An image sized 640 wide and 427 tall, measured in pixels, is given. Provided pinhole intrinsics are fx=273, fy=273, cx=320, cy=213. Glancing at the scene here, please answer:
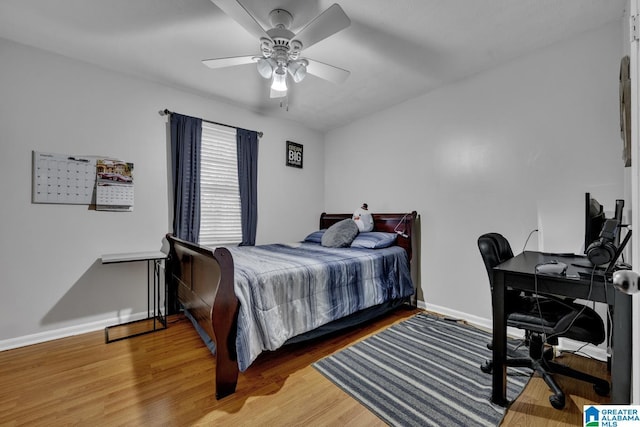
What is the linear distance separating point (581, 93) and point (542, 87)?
0.28 meters

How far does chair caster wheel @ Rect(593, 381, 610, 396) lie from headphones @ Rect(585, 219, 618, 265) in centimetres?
84

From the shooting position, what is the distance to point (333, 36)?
7.11ft

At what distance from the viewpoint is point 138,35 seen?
2178 mm

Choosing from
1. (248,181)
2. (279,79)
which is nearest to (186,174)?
(248,181)

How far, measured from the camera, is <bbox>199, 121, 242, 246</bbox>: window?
3.27m

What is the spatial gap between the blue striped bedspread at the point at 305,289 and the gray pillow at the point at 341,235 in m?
0.23

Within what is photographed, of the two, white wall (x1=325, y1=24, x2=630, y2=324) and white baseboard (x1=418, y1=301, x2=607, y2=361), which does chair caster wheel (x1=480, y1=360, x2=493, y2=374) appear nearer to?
white baseboard (x1=418, y1=301, x2=607, y2=361)

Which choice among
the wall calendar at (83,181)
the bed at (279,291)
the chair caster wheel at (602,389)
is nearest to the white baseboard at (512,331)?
the bed at (279,291)

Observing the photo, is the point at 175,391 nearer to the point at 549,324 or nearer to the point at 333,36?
the point at 549,324

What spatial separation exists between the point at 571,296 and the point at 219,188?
3.29 meters

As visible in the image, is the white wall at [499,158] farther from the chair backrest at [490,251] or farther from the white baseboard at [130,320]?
the chair backrest at [490,251]

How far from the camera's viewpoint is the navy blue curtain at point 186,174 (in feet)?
9.87

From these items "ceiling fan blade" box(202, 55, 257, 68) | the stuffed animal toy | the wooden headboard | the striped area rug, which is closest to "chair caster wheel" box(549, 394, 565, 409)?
the striped area rug

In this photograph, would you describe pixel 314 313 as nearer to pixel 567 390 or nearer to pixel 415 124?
pixel 567 390
